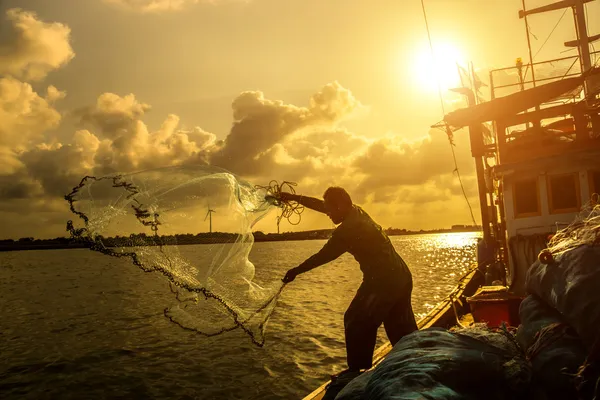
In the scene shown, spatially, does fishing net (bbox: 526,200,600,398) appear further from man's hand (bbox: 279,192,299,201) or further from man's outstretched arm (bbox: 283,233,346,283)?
man's hand (bbox: 279,192,299,201)

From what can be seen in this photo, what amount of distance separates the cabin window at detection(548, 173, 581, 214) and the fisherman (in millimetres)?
9004

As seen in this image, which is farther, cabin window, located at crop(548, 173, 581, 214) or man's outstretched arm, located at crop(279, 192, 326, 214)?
cabin window, located at crop(548, 173, 581, 214)

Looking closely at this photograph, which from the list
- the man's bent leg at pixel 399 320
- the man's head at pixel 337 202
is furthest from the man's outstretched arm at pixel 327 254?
the man's bent leg at pixel 399 320

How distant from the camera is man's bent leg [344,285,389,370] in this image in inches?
201

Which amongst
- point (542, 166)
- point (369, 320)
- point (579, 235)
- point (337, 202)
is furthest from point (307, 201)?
point (542, 166)

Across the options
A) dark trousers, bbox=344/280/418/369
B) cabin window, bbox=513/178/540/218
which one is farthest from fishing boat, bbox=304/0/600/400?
dark trousers, bbox=344/280/418/369

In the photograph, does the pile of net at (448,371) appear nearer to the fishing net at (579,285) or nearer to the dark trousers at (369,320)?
the fishing net at (579,285)

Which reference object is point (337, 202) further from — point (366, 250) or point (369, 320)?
point (369, 320)

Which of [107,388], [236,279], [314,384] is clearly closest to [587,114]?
[314,384]

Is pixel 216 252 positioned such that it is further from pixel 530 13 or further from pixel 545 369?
pixel 530 13

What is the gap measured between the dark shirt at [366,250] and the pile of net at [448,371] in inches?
68.6

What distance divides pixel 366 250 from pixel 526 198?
9.48 m

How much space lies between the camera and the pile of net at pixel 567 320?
9.49 feet

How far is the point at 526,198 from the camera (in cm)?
1266
